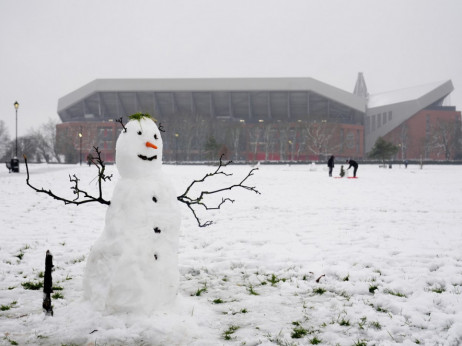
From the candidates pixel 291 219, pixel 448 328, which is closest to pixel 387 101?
pixel 291 219

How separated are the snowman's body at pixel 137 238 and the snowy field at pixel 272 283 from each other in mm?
205

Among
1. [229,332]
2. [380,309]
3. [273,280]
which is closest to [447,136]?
[273,280]

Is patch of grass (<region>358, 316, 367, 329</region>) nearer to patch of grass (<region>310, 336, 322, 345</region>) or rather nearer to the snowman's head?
patch of grass (<region>310, 336, 322, 345</region>)

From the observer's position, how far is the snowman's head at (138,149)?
3600mm

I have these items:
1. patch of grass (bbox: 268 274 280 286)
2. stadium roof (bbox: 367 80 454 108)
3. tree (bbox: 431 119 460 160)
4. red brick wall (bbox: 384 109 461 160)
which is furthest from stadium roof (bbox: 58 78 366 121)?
patch of grass (bbox: 268 274 280 286)

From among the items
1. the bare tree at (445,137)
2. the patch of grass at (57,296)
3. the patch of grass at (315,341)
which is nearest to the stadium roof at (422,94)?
the bare tree at (445,137)

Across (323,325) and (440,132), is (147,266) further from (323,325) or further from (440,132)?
(440,132)

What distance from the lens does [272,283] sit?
4.95 meters

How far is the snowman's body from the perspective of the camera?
3486 mm

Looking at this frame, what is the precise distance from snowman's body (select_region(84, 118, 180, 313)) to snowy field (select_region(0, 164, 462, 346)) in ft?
0.67

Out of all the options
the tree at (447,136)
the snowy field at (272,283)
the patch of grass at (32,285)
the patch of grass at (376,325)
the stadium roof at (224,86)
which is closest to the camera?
the snowy field at (272,283)

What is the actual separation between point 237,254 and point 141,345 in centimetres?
319

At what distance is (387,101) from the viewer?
85.4m

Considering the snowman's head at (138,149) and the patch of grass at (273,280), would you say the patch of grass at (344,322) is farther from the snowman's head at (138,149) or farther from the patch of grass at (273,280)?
the snowman's head at (138,149)
